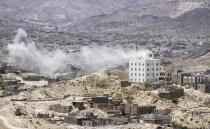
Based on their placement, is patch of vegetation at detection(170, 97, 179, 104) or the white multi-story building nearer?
patch of vegetation at detection(170, 97, 179, 104)

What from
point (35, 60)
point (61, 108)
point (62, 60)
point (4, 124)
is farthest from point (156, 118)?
point (62, 60)

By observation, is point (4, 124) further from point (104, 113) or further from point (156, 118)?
point (156, 118)

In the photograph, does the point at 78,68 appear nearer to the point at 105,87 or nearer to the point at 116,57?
the point at 116,57

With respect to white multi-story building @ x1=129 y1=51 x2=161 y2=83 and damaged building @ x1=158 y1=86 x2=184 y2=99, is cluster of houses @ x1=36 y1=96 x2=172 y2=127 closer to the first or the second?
damaged building @ x1=158 y1=86 x2=184 y2=99

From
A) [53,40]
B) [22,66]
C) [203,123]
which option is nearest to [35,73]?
[22,66]

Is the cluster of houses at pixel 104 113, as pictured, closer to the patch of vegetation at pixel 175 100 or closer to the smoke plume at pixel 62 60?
the patch of vegetation at pixel 175 100

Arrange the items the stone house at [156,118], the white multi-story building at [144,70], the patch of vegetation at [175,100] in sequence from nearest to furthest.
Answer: the stone house at [156,118]
the patch of vegetation at [175,100]
the white multi-story building at [144,70]

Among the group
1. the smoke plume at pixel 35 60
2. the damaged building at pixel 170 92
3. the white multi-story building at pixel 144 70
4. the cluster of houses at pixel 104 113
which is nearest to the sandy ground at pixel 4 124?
the cluster of houses at pixel 104 113

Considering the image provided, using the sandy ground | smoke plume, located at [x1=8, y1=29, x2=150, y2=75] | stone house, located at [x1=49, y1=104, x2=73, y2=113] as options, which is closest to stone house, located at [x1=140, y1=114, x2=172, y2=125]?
stone house, located at [x1=49, y1=104, x2=73, y2=113]
